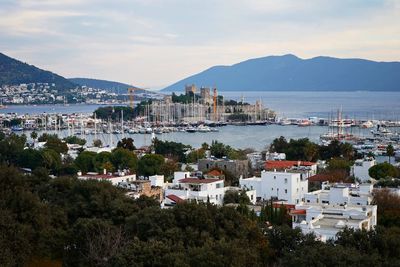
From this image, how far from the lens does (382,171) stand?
60.6 ft

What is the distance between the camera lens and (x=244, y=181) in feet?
58.8

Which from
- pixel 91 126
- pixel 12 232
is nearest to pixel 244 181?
pixel 12 232

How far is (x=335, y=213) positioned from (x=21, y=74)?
115 metres

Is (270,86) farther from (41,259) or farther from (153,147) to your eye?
(41,259)

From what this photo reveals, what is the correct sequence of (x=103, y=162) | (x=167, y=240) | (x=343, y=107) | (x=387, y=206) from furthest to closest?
(x=343, y=107)
(x=103, y=162)
(x=387, y=206)
(x=167, y=240)

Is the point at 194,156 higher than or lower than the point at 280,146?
lower

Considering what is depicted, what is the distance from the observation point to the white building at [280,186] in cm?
1709

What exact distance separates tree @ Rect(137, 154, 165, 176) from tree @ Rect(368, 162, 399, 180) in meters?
6.56

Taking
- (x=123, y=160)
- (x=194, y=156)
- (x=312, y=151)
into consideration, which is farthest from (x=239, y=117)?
(x=123, y=160)

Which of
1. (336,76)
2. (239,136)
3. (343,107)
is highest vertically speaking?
(336,76)

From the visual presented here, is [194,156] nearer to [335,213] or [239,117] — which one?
[335,213]

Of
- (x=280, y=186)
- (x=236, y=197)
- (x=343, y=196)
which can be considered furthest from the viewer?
(x=280, y=186)

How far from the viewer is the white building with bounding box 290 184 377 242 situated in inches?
441

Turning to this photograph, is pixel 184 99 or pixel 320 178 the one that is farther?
pixel 184 99
